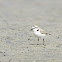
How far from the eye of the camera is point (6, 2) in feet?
89.1

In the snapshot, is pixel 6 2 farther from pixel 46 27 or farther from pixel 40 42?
pixel 40 42

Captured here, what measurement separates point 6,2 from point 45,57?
58.8 feet

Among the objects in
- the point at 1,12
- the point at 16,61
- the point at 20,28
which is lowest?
the point at 16,61

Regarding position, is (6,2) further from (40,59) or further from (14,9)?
(40,59)

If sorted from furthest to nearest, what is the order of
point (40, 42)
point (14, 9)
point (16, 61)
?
point (14, 9) → point (40, 42) → point (16, 61)

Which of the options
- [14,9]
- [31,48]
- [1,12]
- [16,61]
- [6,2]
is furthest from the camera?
[6,2]

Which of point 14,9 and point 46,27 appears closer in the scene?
point 46,27

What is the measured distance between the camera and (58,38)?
13336mm

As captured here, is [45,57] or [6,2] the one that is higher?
[6,2]

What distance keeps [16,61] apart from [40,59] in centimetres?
78

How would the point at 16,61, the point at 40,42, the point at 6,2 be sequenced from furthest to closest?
the point at 6,2
the point at 40,42
the point at 16,61

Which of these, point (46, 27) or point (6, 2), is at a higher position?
point (6, 2)

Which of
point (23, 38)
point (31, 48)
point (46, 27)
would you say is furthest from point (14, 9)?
point (31, 48)

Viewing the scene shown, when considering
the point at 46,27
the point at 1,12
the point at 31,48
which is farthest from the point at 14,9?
the point at 31,48
